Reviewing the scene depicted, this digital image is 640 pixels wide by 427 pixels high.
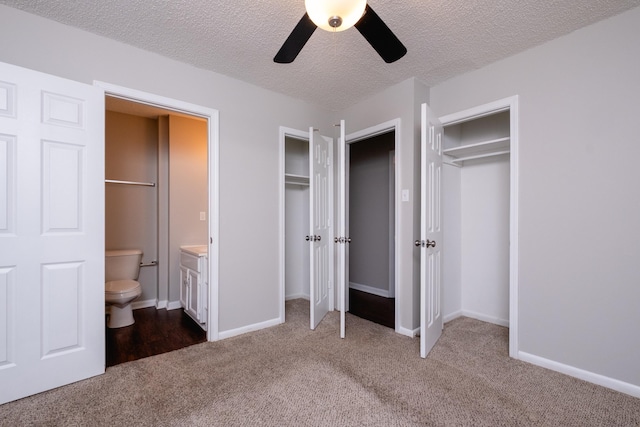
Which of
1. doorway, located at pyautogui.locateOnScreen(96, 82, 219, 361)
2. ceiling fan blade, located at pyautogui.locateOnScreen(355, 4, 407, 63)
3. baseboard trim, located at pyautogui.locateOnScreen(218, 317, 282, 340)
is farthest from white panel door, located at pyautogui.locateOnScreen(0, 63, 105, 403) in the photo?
ceiling fan blade, located at pyautogui.locateOnScreen(355, 4, 407, 63)

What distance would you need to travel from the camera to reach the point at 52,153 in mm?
1957

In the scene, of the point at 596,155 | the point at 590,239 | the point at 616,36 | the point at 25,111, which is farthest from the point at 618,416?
the point at 25,111

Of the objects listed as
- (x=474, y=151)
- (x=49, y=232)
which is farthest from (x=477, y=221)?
(x=49, y=232)

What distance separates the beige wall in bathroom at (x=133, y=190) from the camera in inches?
144

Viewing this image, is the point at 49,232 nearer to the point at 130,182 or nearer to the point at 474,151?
the point at 130,182

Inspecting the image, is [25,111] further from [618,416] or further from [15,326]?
[618,416]

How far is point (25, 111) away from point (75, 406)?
1796 mm

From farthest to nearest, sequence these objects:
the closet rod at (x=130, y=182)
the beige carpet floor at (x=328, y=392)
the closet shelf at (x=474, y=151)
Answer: the closet rod at (x=130, y=182), the closet shelf at (x=474, y=151), the beige carpet floor at (x=328, y=392)

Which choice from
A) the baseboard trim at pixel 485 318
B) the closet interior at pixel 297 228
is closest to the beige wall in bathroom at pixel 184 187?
the closet interior at pixel 297 228

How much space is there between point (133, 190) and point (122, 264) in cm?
93

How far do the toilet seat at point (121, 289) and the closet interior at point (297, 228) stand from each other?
1.79 metres

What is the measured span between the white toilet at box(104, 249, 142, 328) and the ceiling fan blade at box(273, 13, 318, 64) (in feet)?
9.06

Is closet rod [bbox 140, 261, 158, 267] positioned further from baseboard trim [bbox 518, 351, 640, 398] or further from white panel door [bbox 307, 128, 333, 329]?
baseboard trim [bbox 518, 351, 640, 398]

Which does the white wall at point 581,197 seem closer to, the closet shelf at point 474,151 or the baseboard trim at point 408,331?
the closet shelf at point 474,151
